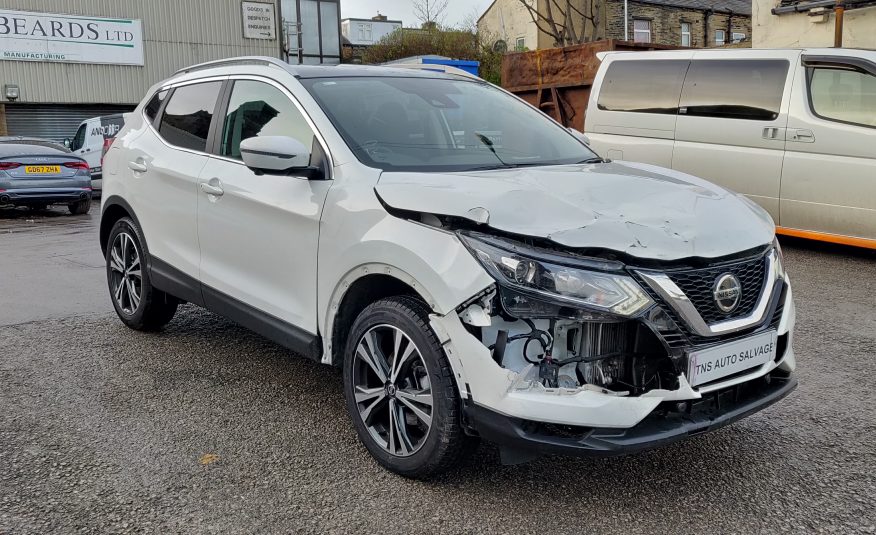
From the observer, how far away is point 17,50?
25812mm

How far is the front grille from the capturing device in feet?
9.55

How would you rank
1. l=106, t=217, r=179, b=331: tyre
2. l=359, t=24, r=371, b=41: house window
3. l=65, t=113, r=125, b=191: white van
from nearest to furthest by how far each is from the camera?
1. l=106, t=217, r=179, b=331: tyre
2. l=65, t=113, r=125, b=191: white van
3. l=359, t=24, r=371, b=41: house window

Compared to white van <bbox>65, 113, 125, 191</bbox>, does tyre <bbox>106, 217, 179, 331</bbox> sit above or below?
below

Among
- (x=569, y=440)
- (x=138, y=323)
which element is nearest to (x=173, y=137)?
(x=138, y=323)

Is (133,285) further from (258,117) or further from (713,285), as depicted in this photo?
(713,285)

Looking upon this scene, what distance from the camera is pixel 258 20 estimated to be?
30.5 meters

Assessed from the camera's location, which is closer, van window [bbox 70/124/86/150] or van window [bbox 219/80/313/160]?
van window [bbox 219/80/313/160]

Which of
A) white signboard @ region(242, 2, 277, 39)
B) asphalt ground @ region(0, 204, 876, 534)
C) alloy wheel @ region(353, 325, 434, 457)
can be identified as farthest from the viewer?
white signboard @ region(242, 2, 277, 39)

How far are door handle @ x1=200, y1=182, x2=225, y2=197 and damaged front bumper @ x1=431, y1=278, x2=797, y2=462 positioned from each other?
1.84 meters

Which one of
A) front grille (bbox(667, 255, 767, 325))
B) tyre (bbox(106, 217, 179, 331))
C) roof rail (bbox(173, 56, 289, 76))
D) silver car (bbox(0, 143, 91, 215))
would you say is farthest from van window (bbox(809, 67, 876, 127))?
silver car (bbox(0, 143, 91, 215))

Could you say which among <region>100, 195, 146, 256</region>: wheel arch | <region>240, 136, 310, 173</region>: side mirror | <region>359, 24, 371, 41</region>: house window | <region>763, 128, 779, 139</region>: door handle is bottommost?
<region>100, 195, 146, 256</region>: wheel arch

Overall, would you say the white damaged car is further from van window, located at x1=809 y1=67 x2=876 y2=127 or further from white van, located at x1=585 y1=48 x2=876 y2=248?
van window, located at x1=809 y1=67 x2=876 y2=127

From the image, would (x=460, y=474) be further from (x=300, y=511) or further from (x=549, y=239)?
(x=549, y=239)

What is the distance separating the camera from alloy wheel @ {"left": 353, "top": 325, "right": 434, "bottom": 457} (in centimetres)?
320
